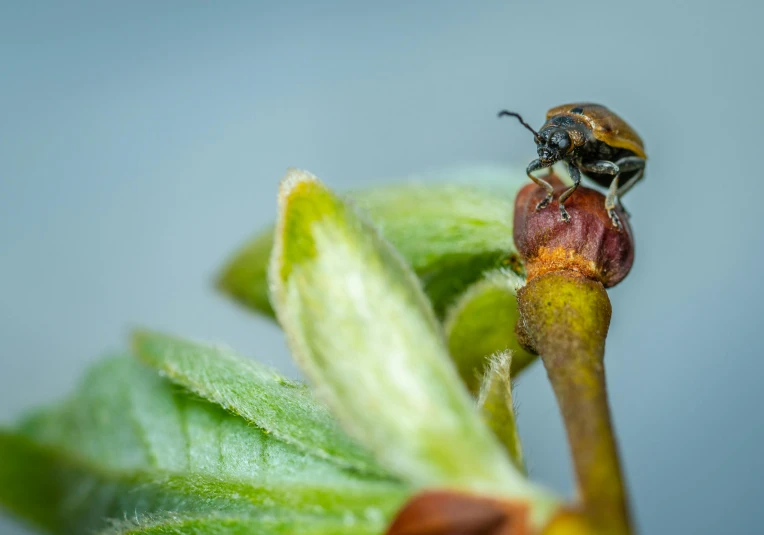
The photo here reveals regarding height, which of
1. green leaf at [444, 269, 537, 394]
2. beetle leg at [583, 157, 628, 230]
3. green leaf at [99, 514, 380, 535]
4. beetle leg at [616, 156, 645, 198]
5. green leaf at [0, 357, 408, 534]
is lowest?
green leaf at [99, 514, 380, 535]

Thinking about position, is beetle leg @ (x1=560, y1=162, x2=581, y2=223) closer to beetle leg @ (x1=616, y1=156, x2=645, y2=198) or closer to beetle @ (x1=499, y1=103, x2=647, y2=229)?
beetle @ (x1=499, y1=103, x2=647, y2=229)

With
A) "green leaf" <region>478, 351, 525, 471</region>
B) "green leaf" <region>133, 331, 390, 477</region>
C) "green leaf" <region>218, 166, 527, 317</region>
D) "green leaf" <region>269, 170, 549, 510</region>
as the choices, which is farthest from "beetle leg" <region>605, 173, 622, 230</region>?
"green leaf" <region>133, 331, 390, 477</region>

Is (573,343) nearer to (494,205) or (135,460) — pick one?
(494,205)

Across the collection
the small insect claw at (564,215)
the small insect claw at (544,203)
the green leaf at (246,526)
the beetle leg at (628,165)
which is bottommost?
the green leaf at (246,526)

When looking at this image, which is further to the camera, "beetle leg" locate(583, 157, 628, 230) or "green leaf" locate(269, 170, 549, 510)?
"beetle leg" locate(583, 157, 628, 230)

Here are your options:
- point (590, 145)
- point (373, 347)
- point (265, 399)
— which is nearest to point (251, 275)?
point (265, 399)

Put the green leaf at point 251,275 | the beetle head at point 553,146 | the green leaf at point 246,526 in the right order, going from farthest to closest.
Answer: the green leaf at point 251,275 → the beetle head at point 553,146 → the green leaf at point 246,526

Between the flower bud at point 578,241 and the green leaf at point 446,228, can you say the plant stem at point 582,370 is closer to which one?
the flower bud at point 578,241

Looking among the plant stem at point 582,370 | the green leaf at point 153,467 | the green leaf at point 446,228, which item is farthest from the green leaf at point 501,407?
the green leaf at point 446,228
